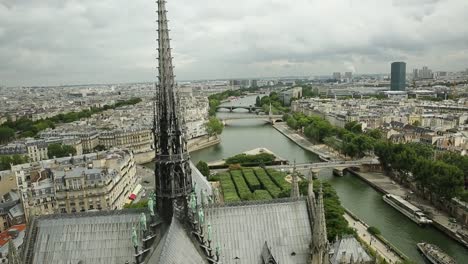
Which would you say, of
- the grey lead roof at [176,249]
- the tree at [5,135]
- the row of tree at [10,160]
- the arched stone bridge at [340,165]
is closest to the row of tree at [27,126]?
the tree at [5,135]

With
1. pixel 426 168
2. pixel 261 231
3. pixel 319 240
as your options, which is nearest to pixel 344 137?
pixel 426 168

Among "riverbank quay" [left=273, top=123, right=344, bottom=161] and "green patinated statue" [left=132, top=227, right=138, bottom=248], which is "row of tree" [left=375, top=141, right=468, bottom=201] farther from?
"green patinated statue" [left=132, top=227, right=138, bottom=248]

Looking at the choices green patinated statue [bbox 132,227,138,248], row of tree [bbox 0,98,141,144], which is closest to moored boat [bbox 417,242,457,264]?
green patinated statue [bbox 132,227,138,248]

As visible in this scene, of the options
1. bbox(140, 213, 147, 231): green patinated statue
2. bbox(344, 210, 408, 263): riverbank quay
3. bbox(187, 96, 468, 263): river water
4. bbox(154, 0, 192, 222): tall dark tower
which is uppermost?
bbox(154, 0, 192, 222): tall dark tower

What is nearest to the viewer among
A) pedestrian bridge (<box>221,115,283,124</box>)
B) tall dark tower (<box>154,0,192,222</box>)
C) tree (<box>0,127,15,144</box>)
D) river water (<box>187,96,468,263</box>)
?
tall dark tower (<box>154,0,192,222</box>)

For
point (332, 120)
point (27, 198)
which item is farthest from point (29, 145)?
point (332, 120)

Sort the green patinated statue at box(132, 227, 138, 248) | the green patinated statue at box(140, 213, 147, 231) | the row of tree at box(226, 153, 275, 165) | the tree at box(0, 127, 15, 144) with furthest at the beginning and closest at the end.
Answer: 1. the tree at box(0, 127, 15, 144)
2. the row of tree at box(226, 153, 275, 165)
3. the green patinated statue at box(140, 213, 147, 231)
4. the green patinated statue at box(132, 227, 138, 248)
